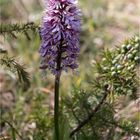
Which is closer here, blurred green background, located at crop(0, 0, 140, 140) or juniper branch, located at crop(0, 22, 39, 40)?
juniper branch, located at crop(0, 22, 39, 40)

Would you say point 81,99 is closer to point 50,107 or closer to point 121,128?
point 121,128

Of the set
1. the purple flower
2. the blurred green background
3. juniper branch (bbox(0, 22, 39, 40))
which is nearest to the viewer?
the purple flower

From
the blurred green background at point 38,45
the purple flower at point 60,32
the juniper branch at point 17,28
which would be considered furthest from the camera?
the blurred green background at point 38,45

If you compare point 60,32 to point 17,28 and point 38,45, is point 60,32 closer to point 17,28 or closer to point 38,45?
point 17,28

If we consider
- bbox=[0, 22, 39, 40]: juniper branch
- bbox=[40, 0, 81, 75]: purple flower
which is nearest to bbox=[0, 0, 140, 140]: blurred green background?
bbox=[0, 22, 39, 40]: juniper branch

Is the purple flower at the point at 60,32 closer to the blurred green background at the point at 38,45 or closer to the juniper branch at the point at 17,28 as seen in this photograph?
the juniper branch at the point at 17,28

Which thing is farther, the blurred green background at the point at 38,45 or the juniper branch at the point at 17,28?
the blurred green background at the point at 38,45

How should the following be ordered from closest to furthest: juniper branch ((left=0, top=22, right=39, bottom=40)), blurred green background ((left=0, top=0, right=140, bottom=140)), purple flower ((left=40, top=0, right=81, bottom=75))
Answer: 1. purple flower ((left=40, top=0, right=81, bottom=75))
2. juniper branch ((left=0, top=22, right=39, bottom=40))
3. blurred green background ((left=0, top=0, right=140, bottom=140))

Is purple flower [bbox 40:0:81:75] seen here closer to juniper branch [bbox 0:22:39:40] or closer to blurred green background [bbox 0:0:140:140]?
juniper branch [bbox 0:22:39:40]

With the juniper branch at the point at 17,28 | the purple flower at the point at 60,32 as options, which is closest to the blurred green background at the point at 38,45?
the juniper branch at the point at 17,28

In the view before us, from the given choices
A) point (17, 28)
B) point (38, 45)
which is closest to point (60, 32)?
point (17, 28)
